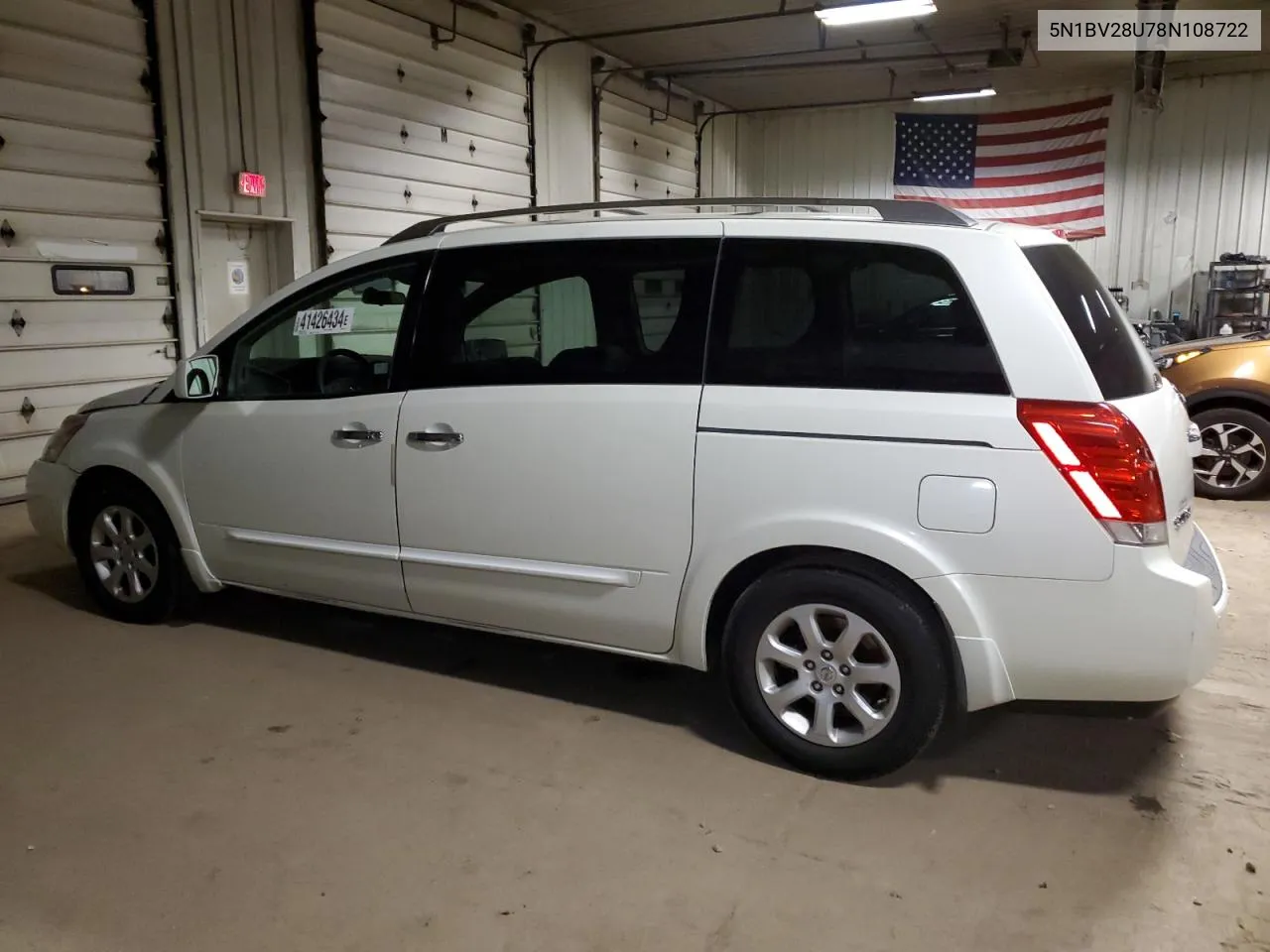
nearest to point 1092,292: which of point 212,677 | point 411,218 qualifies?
point 212,677

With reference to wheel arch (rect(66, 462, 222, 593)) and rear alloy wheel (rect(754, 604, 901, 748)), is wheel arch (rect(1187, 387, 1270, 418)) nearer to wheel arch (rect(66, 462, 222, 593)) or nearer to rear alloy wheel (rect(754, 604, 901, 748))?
rear alloy wheel (rect(754, 604, 901, 748))

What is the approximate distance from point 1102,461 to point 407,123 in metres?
8.62

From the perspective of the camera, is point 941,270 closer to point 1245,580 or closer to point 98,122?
point 1245,580

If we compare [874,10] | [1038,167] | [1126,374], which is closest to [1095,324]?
[1126,374]

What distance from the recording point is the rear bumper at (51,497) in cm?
416

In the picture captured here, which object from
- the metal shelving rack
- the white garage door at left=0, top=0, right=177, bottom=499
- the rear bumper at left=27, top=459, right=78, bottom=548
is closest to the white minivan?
the rear bumper at left=27, top=459, right=78, bottom=548

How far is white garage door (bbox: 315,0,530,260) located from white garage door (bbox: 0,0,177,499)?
5.83 ft

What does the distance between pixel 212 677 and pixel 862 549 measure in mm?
2474

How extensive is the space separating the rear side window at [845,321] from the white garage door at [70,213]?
5940 mm

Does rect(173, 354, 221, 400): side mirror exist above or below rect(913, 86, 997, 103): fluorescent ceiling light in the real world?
below

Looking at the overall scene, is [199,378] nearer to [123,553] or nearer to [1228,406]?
[123,553]

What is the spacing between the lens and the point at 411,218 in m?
9.77

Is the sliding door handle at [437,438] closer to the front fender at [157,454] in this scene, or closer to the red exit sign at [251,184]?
the front fender at [157,454]

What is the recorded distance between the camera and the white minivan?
97.3 inches
